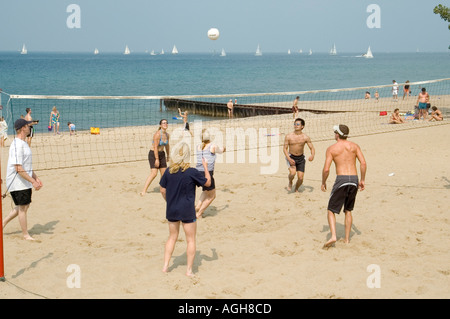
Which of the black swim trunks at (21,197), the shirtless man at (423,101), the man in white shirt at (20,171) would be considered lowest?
the black swim trunks at (21,197)

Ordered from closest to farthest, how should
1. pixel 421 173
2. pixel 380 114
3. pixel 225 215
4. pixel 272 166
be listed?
pixel 225 215, pixel 421 173, pixel 272 166, pixel 380 114

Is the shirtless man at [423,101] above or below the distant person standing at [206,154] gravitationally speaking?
above

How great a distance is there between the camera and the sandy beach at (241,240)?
5227mm

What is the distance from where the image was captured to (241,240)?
6.75 metres

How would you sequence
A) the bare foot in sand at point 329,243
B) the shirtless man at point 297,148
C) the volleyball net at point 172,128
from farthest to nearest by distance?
1. the volleyball net at point 172,128
2. the shirtless man at point 297,148
3. the bare foot in sand at point 329,243

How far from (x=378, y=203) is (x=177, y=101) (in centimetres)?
2841

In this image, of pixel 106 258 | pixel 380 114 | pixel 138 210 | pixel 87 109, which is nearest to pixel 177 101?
pixel 87 109

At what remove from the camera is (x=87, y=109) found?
34188 mm

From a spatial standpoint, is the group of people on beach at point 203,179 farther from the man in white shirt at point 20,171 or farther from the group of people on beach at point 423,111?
the group of people on beach at point 423,111

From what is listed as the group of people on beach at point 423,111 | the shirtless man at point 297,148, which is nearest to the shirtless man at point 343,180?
the shirtless man at point 297,148

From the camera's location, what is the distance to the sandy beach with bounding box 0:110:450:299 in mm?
5227

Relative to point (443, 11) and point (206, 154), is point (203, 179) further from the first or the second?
point (443, 11)

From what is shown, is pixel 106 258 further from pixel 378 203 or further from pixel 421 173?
pixel 421 173

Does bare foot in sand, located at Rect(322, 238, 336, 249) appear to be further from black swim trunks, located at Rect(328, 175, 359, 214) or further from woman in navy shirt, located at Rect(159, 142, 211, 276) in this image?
woman in navy shirt, located at Rect(159, 142, 211, 276)
